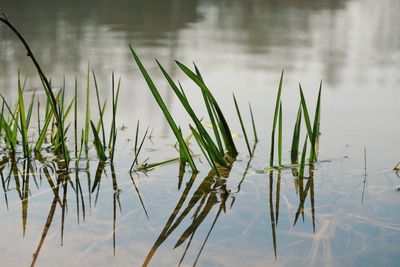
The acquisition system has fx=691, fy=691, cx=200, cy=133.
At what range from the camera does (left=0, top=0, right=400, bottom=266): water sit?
107 cm

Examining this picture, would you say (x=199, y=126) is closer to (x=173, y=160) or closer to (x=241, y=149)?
(x=173, y=160)

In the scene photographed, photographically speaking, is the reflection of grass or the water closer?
the water

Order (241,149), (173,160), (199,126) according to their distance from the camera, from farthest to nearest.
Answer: (241,149) → (173,160) → (199,126)

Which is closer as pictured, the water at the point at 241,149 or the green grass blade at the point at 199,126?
the water at the point at 241,149

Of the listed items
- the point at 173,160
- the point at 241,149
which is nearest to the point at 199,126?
the point at 173,160

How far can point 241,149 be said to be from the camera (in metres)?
1.68

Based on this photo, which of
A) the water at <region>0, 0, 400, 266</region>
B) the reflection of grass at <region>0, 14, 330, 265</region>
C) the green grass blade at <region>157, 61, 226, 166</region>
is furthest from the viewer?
the green grass blade at <region>157, 61, 226, 166</region>

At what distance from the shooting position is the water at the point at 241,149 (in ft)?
3.51

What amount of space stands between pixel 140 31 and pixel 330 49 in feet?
4.15

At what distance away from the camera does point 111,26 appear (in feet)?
14.8

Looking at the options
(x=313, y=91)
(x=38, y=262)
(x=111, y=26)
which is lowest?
(x=38, y=262)

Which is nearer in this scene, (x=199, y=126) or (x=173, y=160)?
(x=199, y=126)

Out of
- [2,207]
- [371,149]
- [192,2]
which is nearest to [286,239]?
[2,207]

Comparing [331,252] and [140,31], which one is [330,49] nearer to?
[140,31]
